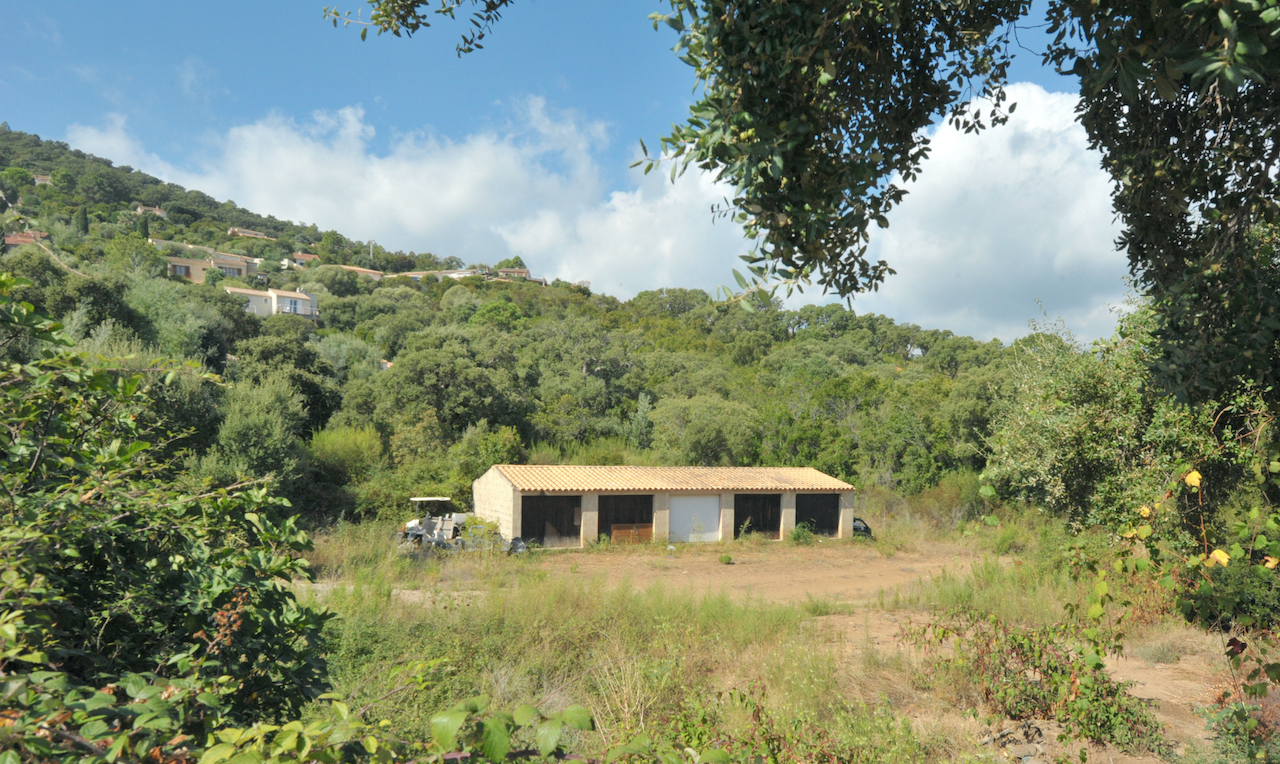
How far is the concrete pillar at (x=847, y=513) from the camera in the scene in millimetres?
25875

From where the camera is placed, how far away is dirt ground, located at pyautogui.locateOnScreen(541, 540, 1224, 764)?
589 centimetres

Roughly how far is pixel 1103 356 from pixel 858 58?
819 centimetres

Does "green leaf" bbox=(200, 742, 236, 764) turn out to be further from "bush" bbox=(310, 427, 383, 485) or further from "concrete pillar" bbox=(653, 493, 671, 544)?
"bush" bbox=(310, 427, 383, 485)

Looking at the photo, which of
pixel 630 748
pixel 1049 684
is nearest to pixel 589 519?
pixel 1049 684

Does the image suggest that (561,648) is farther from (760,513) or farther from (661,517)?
(760,513)

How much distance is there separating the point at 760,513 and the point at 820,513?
8.02 ft

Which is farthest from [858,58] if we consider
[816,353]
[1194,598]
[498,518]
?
[816,353]

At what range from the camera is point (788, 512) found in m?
25.0

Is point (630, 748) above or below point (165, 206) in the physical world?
below

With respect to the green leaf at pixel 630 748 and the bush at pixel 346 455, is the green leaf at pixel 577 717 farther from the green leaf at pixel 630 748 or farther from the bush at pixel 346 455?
the bush at pixel 346 455

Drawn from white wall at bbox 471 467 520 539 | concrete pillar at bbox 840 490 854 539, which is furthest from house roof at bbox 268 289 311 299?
concrete pillar at bbox 840 490 854 539

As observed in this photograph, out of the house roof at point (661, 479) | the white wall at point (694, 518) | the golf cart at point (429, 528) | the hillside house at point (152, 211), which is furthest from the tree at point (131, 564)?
the hillside house at point (152, 211)

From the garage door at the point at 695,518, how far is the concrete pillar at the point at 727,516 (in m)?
0.20

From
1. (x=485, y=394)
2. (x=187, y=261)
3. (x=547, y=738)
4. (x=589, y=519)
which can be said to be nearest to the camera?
(x=547, y=738)
